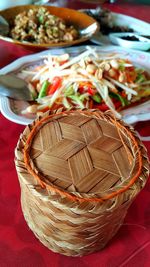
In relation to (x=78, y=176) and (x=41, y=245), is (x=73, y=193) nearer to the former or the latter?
(x=78, y=176)

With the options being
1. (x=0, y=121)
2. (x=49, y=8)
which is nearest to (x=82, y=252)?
(x=0, y=121)

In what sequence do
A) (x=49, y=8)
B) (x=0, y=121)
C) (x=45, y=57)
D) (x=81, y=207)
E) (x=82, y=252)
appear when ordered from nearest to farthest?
(x=81, y=207)
(x=82, y=252)
(x=0, y=121)
(x=45, y=57)
(x=49, y=8)

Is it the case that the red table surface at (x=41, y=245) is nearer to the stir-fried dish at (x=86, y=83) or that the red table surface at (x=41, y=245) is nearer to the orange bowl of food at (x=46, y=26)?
the stir-fried dish at (x=86, y=83)

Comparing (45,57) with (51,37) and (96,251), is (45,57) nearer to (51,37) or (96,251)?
(51,37)

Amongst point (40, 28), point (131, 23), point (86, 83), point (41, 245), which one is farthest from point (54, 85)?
point (131, 23)

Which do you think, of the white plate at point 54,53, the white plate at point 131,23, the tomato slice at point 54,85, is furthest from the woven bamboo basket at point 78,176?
the white plate at point 131,23

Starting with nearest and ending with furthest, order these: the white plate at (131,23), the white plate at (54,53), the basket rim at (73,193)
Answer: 1. the basket rim at (73,193)
2. the white plate at (54,53)
3. the white plate at (131,23)

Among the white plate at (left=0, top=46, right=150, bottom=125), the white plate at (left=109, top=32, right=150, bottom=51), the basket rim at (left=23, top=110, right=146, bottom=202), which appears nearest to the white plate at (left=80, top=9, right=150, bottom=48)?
the white plate at (left=109, top=32, right=150, bottom=51)
